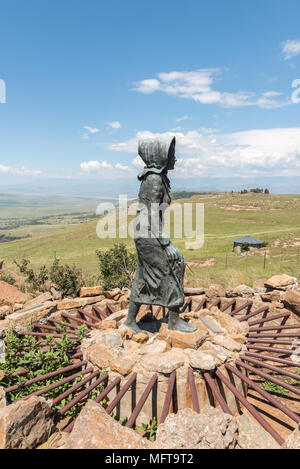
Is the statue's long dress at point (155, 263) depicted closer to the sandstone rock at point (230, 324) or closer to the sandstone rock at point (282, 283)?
the sandstone rock at point (230, 324)

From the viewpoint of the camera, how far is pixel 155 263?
18.0 ft

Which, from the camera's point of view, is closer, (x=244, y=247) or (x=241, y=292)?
(x=241, y=292)

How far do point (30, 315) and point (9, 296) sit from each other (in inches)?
98.5

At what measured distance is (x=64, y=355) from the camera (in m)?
5.25

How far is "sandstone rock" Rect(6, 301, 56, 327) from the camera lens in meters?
7.08

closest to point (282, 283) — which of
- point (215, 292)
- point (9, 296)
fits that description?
point (215, 292)

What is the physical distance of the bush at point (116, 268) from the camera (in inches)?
520

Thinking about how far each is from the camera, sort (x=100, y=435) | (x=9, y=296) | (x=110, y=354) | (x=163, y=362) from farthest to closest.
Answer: (x=9, y=296) < (x=110, y=354) < (x=163, y=362) < (x=100, y=435)

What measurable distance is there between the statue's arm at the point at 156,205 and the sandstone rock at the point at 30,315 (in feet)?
14.1

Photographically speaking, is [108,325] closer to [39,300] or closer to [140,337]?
[140,337]

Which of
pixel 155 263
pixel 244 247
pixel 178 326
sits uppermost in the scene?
pixel 155 263

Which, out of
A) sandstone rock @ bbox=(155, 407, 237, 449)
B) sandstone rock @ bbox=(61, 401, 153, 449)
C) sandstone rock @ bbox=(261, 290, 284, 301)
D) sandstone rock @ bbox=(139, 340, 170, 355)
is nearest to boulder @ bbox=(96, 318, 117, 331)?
sandstone rock @ bbox=(139, 340, 170, 355)

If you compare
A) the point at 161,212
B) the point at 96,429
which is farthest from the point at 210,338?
the point at 96,429
